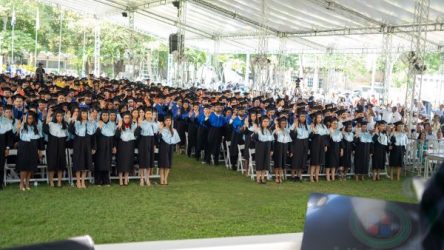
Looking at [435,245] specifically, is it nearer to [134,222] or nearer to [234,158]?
[134,222]

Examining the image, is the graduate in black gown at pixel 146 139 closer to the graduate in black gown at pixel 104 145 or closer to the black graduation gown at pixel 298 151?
the graduate in black gown at pixel 104 145

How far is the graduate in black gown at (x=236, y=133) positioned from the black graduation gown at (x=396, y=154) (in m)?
3.51

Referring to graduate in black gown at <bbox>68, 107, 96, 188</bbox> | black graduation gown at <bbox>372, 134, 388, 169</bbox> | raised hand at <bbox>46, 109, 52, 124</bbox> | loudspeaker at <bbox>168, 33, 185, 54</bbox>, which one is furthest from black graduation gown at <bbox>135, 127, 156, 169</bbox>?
loudspeaker at <bbox>168, 33, 185, 54</bbox>

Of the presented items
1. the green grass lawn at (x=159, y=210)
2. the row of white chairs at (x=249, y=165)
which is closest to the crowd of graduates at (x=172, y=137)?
the row of white chairs at (x=249, y=165)

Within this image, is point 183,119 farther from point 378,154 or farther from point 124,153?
point 378,154

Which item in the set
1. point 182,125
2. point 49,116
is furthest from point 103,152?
point 182,125

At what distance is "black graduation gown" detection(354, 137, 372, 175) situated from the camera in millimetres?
12200

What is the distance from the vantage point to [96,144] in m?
9.75

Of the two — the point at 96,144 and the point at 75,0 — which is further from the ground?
the point at 75,0

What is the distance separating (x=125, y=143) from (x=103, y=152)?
0.43 m

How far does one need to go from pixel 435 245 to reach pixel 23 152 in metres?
8.72

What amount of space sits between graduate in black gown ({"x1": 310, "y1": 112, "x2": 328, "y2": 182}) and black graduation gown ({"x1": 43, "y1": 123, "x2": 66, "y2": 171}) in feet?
17.0

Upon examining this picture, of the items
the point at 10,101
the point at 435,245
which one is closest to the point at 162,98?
the point at 10,101

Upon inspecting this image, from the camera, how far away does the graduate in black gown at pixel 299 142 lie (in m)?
11.4
